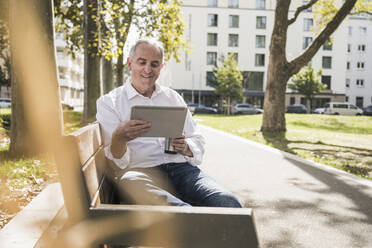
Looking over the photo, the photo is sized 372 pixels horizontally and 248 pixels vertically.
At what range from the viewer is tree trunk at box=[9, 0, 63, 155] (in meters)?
6.07

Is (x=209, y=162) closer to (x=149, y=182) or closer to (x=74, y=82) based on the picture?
(x=149, y=182)

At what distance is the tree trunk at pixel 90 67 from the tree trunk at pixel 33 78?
22.8 feet

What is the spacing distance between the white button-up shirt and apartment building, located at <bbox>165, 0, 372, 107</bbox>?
2036 inches

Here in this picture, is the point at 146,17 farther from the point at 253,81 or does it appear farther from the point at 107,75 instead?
the point at 253,81

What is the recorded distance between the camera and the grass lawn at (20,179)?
3825mm

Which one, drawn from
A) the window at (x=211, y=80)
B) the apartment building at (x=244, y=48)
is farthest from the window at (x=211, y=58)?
the window at (x=211, y=80)

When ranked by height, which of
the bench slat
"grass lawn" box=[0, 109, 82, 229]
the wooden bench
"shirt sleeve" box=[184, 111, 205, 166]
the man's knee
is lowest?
"grass lawn" box=[0, 109, 82, 229]

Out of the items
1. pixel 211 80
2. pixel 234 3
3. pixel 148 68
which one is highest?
pixel 234 3

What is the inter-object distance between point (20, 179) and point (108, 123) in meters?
2.64

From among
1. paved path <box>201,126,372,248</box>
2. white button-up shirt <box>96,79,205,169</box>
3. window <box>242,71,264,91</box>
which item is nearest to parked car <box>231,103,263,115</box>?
window <box>242,71,264,91</box>

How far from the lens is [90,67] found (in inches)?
545

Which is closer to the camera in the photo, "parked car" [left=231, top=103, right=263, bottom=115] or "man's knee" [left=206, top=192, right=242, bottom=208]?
"man's knee" [left=206, top=192, right=242, bottom=208]

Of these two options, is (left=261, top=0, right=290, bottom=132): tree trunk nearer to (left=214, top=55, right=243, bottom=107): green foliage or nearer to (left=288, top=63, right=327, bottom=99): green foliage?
(left=214, top=55, right=243, bottom=107): green foliage

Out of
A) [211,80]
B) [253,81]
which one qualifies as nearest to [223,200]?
[211,80]
